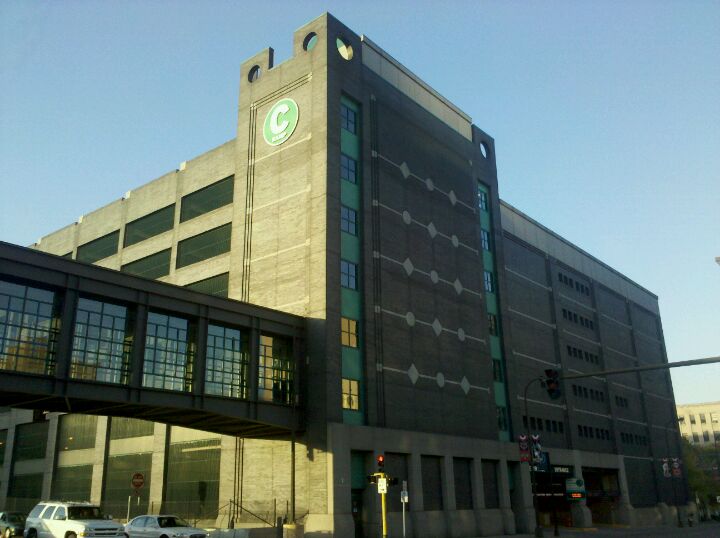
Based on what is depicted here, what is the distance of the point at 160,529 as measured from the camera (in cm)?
2966

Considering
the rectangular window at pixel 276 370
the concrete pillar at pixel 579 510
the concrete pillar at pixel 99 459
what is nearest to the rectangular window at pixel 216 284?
the rectangular window at pixel 276 370

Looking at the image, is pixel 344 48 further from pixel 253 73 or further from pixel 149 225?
pixel 149 225

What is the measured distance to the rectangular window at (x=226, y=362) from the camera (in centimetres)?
3734

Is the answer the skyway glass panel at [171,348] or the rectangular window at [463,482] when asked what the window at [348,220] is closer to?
the skyway glass panel at [171,348]

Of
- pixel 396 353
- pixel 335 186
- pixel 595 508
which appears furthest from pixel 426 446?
pixel 595 508

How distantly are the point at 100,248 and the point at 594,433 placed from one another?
52.5 metres

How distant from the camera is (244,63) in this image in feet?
174

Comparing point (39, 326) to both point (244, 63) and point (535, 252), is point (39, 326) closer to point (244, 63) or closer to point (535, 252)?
point (244, 63)

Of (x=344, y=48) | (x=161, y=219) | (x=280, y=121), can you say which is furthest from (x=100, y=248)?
(x=344, y=48)

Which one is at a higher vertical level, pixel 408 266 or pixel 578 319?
pixel 578 319

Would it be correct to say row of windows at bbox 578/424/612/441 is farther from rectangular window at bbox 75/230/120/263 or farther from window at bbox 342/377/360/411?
rectangular window at bbox 75/230/120/263

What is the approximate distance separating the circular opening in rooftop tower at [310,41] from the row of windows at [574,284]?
40297 mm

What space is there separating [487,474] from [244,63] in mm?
36034

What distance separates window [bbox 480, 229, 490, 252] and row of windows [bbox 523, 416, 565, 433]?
1526 centimetres
